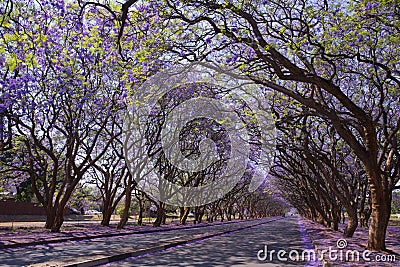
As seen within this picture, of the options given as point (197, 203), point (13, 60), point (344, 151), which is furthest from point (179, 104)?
point (197, 203)

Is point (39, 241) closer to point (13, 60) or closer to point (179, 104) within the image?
point (13, 60)

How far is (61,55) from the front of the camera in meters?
17.5

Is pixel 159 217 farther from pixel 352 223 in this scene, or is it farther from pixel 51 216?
pixel 352 223

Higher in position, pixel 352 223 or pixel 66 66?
pixel 66 66

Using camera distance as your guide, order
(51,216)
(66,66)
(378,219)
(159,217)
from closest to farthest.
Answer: (378,219)
(66,66)
(51,216)
(159,217)

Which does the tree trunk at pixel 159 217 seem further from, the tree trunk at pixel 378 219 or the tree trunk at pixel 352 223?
the tree trunk at pixel 378 219

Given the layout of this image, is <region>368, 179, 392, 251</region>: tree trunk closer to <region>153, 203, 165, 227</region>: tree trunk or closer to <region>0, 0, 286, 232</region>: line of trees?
<region>0, 0, 286, 232</region>: line of trees

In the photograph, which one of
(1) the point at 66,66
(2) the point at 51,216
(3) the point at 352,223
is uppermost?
(1) the point at 66,66

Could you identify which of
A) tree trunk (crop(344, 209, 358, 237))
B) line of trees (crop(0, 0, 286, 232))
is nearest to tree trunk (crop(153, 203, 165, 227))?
line of trees (crop(0, 0, 286, 232))

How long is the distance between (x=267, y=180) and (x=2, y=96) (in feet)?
128

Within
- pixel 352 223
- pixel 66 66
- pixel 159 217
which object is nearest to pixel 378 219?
pixel 352 223

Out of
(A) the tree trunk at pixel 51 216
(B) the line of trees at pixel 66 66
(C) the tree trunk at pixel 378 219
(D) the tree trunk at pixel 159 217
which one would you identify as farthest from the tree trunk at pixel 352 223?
(D) the tree trunk at pixel 159 217

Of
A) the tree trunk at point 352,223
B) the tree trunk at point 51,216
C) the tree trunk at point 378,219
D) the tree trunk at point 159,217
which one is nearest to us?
the tree trunk at point 378,219

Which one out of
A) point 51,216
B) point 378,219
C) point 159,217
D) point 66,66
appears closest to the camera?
point 378,219
